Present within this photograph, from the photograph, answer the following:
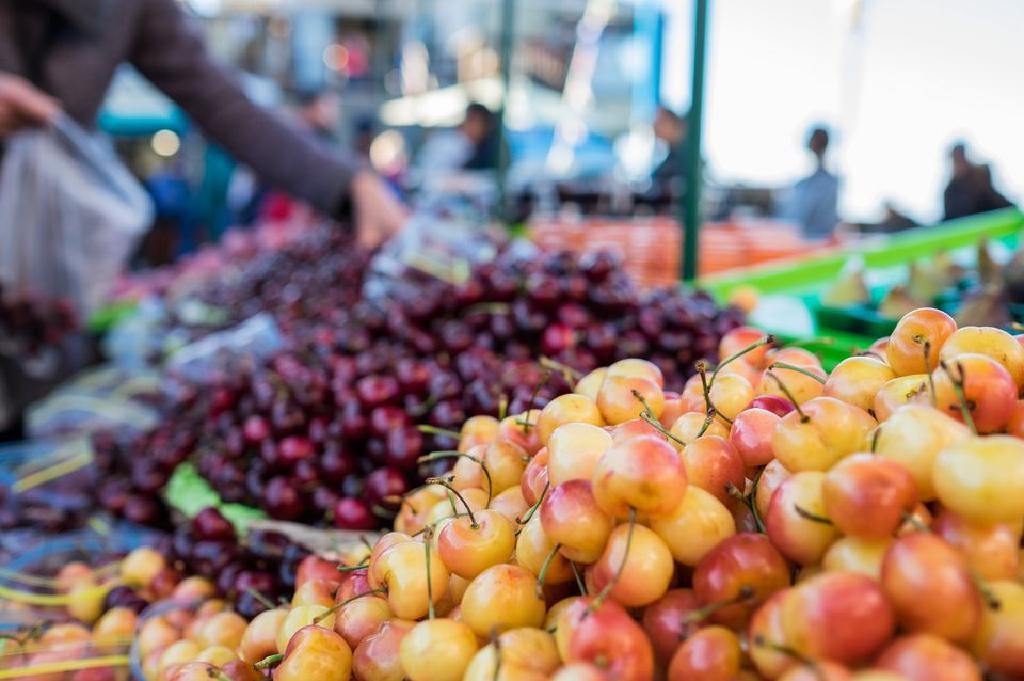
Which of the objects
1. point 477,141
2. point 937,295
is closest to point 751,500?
point 937,295

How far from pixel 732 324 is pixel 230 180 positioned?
31.1 feet

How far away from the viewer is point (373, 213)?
3.47m

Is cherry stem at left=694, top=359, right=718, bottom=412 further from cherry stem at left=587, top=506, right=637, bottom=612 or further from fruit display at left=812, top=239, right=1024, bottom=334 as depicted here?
fruit display at left=812, top=239, right=1024, bottom=334

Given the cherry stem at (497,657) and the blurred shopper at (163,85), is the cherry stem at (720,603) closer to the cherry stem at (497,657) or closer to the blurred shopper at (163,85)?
the cherry stem at (497,657)

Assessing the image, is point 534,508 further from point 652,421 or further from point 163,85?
point 163,85

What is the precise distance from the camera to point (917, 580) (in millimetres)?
636

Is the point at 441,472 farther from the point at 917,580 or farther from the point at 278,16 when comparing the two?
the point at 278,16

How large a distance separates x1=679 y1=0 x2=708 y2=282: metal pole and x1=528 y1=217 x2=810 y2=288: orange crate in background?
3.40 ft

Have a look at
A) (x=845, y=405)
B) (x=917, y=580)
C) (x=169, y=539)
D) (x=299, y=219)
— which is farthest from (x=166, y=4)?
(x=299, y=219)

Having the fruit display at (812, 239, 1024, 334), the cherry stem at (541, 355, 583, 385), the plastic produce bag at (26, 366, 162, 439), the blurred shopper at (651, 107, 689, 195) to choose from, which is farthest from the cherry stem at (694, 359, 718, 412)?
the blurred shopper at (651, 107, 689, 195)

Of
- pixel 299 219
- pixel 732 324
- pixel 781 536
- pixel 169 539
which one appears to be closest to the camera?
pixel 781 536

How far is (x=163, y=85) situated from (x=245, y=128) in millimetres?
345

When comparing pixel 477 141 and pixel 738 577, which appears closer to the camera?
pixel 738 577

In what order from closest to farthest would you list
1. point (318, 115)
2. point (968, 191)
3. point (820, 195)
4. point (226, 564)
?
point (226, 564) → point (968, 191) → point (820, 195) → point (318, 115)
